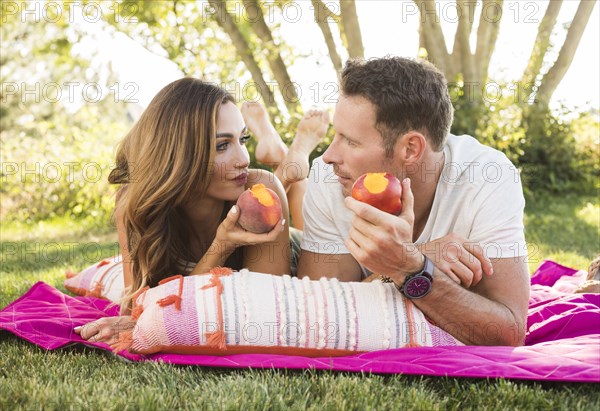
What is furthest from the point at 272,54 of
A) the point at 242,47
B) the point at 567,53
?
the point at 567,53

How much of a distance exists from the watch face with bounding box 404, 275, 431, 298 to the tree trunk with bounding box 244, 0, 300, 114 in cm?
740

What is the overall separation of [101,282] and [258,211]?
191cm

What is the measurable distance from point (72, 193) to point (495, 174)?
27.0 feet

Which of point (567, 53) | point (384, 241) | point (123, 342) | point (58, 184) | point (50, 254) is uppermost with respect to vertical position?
point (567, 53)

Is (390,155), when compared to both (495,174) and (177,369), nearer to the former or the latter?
(495,174)

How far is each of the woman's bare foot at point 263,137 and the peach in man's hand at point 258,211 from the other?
5.55ft

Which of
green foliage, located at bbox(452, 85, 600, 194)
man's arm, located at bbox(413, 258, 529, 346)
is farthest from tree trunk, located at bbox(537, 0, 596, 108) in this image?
man's arm, located at bbox(413, 258, 529, 346)

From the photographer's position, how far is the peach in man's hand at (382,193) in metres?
2.63

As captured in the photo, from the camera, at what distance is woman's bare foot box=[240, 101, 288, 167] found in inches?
190

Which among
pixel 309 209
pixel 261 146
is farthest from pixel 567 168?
pixel 309 209

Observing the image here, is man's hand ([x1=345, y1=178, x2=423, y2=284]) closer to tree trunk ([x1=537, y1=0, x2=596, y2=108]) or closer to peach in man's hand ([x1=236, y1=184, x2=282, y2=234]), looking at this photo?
peach in man's hand ([x1=236, y1=184, x2=282, y2=234])

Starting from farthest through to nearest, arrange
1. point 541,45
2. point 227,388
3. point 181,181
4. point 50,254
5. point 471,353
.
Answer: point 541,45 → point 50,254 → point 181,181 → point 471,353 → point 227,388

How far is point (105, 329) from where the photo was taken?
316 cm

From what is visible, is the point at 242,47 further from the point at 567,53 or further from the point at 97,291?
the point at 97,291
